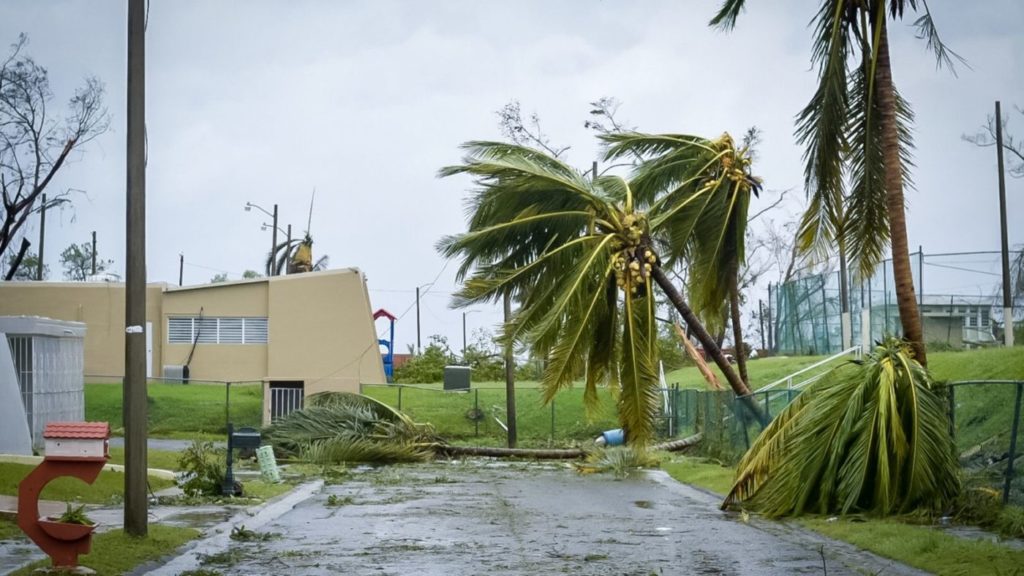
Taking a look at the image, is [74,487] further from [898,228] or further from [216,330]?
[216,330]

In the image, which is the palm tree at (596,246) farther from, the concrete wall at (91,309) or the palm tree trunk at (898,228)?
the concrete wall at (91,309)

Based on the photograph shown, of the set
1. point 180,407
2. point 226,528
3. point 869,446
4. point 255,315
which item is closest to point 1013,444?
point 869,446

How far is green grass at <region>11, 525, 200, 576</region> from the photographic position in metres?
11.5

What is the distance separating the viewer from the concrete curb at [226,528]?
12.0 meters

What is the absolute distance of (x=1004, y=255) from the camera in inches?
1375

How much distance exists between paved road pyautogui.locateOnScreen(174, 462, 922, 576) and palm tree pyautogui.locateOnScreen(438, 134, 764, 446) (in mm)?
2448

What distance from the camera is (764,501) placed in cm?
1797

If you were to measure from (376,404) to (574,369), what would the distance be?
12.1 m

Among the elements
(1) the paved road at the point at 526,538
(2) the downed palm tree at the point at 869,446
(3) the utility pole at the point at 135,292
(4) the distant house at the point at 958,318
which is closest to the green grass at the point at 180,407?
(1) the paved road at the point at 526,538

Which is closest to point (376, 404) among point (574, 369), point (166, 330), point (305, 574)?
point (574, 369)

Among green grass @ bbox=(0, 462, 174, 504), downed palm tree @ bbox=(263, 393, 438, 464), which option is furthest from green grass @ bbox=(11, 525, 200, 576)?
downed palm tree @ bbox=(263, 393, 438, 464)

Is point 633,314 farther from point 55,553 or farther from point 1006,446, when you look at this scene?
point 55,553

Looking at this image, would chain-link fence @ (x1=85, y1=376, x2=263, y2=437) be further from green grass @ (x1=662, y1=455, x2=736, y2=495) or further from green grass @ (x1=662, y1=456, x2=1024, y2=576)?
green grass @ (x1=662, y1=456, x2=1024, y2=576)

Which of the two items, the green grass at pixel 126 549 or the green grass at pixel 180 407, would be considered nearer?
the green grass at pixel 126 549
